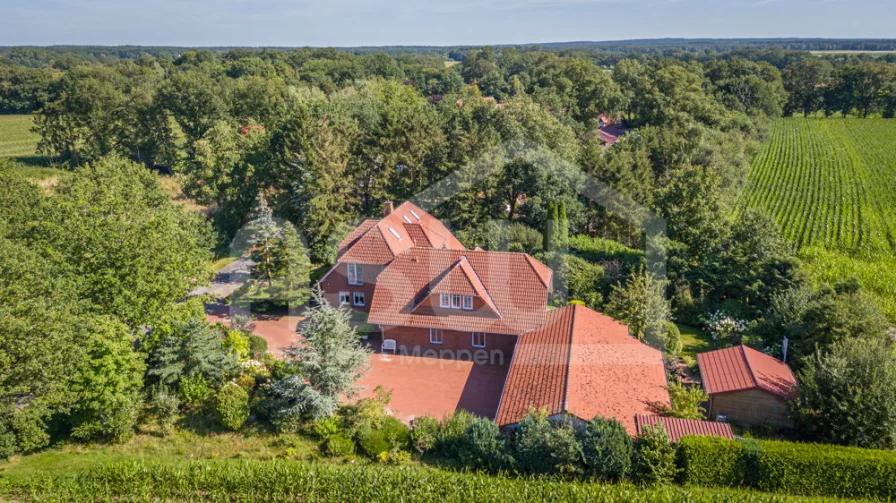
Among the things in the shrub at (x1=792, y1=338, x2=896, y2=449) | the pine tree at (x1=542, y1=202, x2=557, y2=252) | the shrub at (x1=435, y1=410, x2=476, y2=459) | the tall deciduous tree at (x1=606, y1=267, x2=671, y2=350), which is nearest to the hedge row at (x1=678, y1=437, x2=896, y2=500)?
the shrub at (x1=792, y1=338, x2=896, y2=449)

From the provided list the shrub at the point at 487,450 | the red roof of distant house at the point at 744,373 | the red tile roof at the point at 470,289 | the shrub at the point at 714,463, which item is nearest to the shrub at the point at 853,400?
the red roof of distant house at the point at 744,373

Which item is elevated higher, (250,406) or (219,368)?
(219,368)

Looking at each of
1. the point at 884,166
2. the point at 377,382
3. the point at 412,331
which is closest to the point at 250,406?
the point at 377,382

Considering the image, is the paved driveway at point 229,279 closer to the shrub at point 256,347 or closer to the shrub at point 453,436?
the shrub at point 256,347

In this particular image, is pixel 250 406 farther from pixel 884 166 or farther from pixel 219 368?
pixel 884 166

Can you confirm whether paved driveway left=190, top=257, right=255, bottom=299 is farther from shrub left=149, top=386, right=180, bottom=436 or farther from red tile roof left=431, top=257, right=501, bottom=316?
red tile roof left=431, top=257, right=501, bottom=316

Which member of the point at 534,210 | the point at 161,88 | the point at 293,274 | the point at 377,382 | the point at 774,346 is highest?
the point at 161,88
